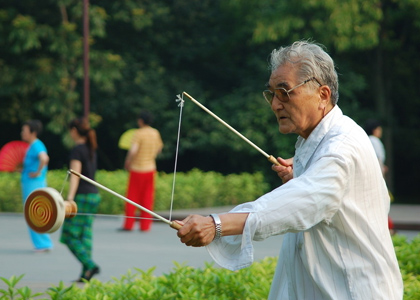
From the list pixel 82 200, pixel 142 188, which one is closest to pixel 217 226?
pixel 82 200

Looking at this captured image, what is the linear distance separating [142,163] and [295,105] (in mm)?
10096

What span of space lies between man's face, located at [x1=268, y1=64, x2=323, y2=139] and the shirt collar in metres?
0.03

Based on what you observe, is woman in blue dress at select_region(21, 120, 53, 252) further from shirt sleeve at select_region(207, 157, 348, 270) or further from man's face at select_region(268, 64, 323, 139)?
shirt sleeve at select_region(207, 157, 348, 270)

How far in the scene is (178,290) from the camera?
4.81m

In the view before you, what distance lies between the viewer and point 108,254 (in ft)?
34.3

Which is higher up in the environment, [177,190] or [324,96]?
[177,190]

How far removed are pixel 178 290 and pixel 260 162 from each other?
19.4 meters

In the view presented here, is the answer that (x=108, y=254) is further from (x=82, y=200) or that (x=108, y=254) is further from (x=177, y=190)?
(x=177, y=190)

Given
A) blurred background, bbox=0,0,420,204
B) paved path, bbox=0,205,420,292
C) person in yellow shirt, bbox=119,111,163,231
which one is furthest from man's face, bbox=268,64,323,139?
blurred background, bbox=0,0,420,204

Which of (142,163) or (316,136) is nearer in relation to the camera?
(316,136)

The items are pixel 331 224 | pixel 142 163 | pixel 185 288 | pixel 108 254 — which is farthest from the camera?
pixel 142 163

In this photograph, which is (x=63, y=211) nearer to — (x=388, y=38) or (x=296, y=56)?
(x=296, y=56)

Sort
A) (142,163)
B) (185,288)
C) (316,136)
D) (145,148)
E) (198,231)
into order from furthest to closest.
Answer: (142,163)
(145,148)
(185,288)
(316,136)
(198,231)

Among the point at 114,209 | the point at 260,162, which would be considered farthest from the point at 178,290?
the point at 260,162
